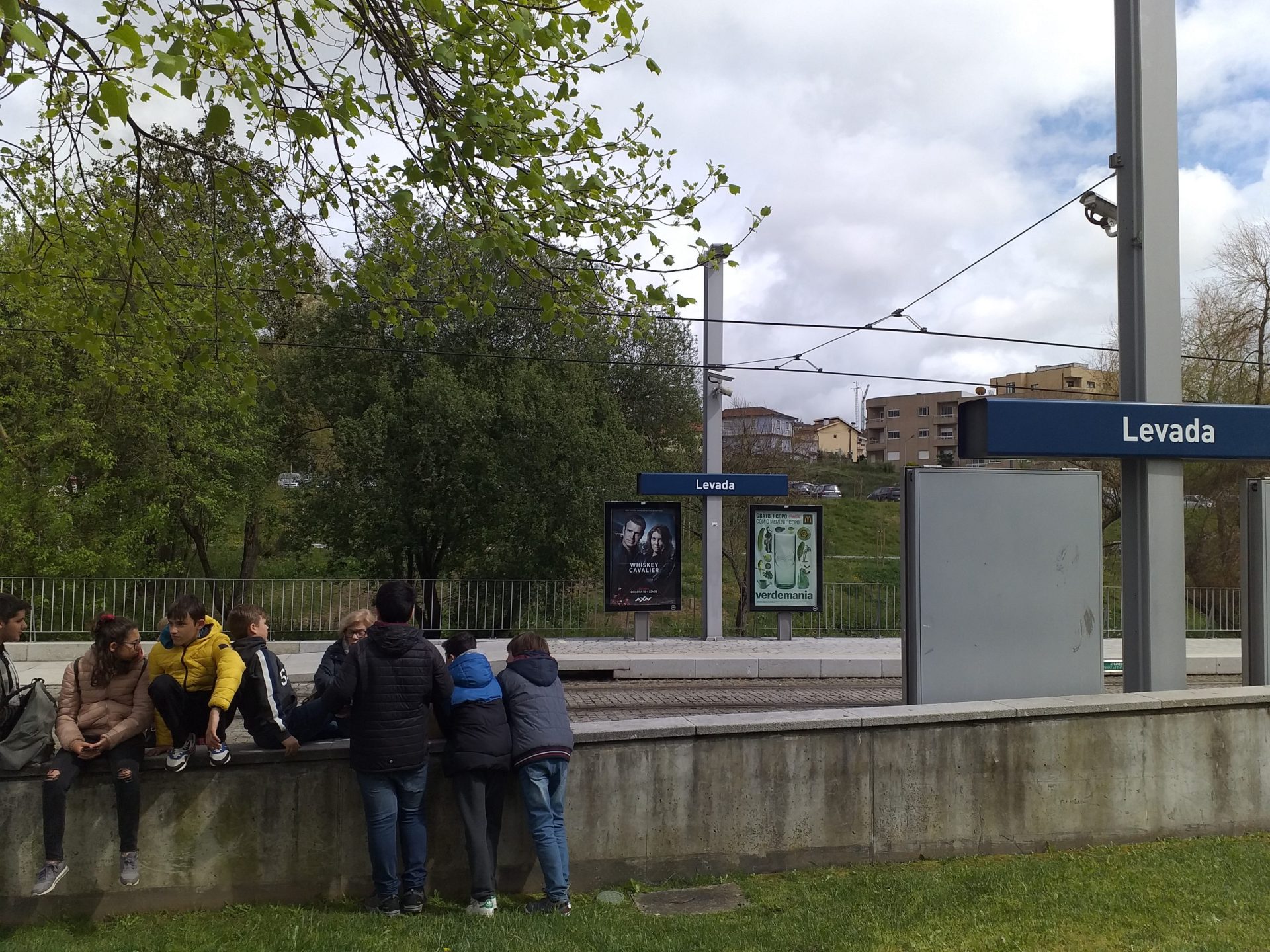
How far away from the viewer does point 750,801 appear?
566 cm

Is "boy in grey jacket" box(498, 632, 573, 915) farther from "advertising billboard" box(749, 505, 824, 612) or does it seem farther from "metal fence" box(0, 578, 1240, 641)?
"advertising billboard" box(749, 505, 824, 612)

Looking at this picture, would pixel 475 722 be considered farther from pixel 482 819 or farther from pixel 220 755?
pixel 220 755

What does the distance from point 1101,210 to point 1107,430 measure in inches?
66.0

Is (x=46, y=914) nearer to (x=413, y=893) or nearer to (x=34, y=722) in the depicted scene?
(x=34, y=722)

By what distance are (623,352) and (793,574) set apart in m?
11.4

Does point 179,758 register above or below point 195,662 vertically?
below

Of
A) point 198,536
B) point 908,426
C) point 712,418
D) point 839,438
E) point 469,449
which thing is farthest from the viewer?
point 839,438

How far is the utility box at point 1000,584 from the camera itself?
6.66m

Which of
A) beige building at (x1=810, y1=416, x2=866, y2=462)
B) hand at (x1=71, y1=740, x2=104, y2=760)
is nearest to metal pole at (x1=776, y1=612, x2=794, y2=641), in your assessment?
hand at (x1=71, y1=740, x2=104, y2=760)

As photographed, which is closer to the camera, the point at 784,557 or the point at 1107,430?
the point at 1107,430

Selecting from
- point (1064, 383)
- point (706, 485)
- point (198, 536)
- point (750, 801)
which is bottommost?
point (750, 801)

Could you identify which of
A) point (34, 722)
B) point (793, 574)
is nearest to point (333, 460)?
point (793, 574)

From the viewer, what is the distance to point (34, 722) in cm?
491

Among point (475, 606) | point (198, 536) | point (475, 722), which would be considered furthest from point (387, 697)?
point (198, 536)
